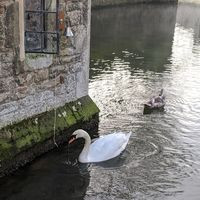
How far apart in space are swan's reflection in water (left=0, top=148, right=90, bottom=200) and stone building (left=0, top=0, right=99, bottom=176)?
10.2 inches

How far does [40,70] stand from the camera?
8.52 m

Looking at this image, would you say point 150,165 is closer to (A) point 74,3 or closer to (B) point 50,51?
(B) point 50,51

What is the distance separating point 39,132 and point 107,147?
1.51 metres

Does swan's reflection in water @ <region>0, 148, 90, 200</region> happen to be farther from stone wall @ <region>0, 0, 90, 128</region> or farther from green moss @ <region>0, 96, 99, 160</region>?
stone wall @ <region>0, 0, 90, 128</region>

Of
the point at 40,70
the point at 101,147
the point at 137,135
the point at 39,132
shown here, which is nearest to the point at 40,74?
the point at 40,70

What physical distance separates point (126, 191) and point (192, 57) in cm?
1237

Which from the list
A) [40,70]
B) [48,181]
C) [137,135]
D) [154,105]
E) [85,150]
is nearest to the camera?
[48,181]

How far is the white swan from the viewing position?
8938mm

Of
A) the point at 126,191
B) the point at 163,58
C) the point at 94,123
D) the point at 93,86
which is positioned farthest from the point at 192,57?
the point at 126,191

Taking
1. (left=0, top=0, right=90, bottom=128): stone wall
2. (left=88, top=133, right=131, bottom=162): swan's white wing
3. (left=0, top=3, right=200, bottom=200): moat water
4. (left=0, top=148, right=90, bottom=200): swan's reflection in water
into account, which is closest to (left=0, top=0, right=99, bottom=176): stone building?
(left=0, top=0, right=90, bottom=128): stone wall

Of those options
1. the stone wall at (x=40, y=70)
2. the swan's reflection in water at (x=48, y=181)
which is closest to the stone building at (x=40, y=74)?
the stone wall at (x=40, y=70)

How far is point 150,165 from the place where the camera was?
28.8ft

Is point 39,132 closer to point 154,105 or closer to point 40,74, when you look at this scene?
point 40,74

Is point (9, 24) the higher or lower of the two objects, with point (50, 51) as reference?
higher
